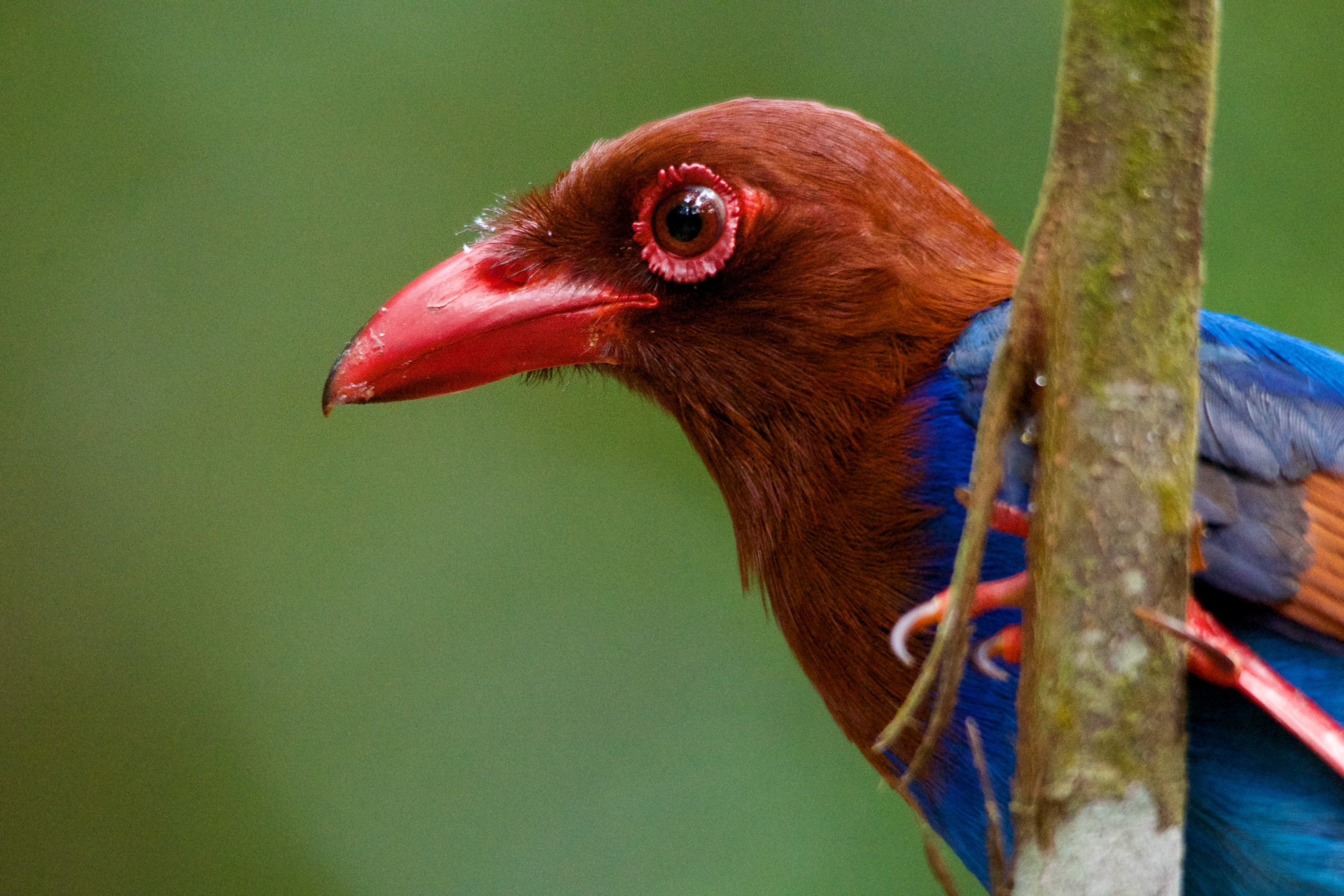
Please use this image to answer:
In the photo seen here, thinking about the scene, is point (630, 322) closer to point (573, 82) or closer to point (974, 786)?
point (974, 786)

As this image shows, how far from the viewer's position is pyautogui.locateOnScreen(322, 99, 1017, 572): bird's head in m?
2.24

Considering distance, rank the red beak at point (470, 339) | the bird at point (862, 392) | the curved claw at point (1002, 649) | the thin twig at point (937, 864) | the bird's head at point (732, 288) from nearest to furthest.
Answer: the thin twig at point (937, 864), the curved claw at point (1002, 649), the bird at point (862, 392), the bird's head at point (732, 288), the red beak at point (470, 339)

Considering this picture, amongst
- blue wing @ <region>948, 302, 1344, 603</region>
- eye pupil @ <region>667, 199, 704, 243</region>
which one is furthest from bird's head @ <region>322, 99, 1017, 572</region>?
blue wing @ <region>948, 302, 1344, 603</region>

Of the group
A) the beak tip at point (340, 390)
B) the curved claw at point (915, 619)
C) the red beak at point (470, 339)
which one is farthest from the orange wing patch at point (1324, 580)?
the beak tip at point (340, 390)

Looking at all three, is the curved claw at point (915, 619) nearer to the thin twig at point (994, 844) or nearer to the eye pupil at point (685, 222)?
the thin twig at point (994, 844)

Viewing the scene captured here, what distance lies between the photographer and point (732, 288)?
2.34m

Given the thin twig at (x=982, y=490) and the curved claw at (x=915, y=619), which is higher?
the thin twig at (x=982, y=490)

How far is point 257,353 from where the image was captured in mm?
4684

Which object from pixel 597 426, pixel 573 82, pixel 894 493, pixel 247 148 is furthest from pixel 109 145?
pixel 894 493

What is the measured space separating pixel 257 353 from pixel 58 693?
4.29 feet

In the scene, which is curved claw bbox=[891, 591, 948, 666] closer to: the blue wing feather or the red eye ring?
the blue wing feather

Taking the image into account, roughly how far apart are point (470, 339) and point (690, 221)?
0.43 metres

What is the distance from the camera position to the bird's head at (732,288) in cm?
224

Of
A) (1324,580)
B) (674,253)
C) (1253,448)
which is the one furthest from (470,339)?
(1324,580)
